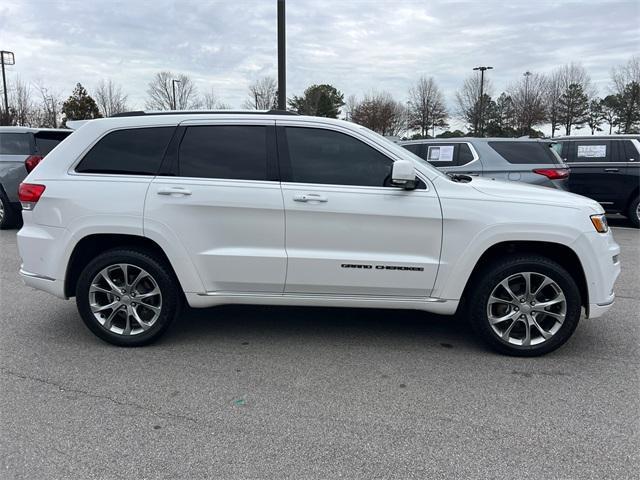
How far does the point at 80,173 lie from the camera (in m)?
3.99

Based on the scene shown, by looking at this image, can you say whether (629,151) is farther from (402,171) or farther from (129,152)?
(129,152)

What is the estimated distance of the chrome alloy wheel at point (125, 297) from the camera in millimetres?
3975

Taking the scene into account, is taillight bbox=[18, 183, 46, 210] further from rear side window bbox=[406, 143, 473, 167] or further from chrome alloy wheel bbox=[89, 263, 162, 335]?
rear side window bbox=[406, 143, 473, 167]

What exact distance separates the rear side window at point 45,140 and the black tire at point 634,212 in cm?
1128

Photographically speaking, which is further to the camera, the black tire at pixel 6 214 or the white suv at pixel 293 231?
the black tire at pixel 6 214

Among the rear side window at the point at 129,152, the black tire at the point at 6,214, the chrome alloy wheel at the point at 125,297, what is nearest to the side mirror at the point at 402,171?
the rear side window at the point at 129,152

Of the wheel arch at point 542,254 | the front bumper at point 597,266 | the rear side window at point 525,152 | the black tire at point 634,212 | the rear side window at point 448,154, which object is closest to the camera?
the front bumper at point 597,266

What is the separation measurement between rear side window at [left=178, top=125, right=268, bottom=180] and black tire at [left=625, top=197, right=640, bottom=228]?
29.9 feet

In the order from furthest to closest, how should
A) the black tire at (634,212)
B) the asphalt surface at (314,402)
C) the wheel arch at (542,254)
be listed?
the black tire at (634,212) < the wheel arch at (542,254) < the asphalt surface at (314,402)

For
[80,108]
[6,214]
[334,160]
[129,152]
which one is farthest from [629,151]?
[80,108]

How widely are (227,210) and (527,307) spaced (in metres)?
2.46

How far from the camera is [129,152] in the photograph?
402cm

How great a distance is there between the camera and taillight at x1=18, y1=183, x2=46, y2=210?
3.97 metres

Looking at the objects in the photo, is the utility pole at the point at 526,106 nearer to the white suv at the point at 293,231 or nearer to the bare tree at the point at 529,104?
the bare tree at the point at 529,104
